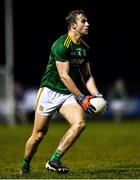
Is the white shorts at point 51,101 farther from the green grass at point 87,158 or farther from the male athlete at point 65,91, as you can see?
the green grass at point 87,158

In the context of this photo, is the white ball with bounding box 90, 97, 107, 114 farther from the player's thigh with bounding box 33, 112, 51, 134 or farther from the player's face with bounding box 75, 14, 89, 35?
the player's face with bounding box 75, 14, 89, 35

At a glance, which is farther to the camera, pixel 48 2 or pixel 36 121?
pixel 48 2

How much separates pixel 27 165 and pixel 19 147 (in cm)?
754

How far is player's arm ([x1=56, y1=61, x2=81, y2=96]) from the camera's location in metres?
11.4

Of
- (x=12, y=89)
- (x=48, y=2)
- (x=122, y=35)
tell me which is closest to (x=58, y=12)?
(x=48, y=2)

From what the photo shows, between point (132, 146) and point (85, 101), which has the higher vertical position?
point (85, 101)

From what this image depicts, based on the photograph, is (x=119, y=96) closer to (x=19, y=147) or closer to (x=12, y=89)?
(x=12, y=89)

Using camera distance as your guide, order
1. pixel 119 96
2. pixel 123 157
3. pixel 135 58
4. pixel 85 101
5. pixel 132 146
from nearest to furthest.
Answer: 1. pixel 85 101
2. pixel 123 157
3. pixel 132 146
4. pixel 119 96
5. pixel 135 58

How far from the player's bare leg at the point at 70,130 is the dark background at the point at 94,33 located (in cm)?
3334

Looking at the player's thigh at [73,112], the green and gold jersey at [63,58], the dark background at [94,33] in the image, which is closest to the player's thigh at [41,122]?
the player's thigh at [73,112]

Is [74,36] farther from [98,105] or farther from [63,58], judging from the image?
[98,105]

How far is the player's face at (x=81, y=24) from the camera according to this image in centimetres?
1154

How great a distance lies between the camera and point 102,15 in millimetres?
49688

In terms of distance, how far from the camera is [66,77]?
11398 millimetres
